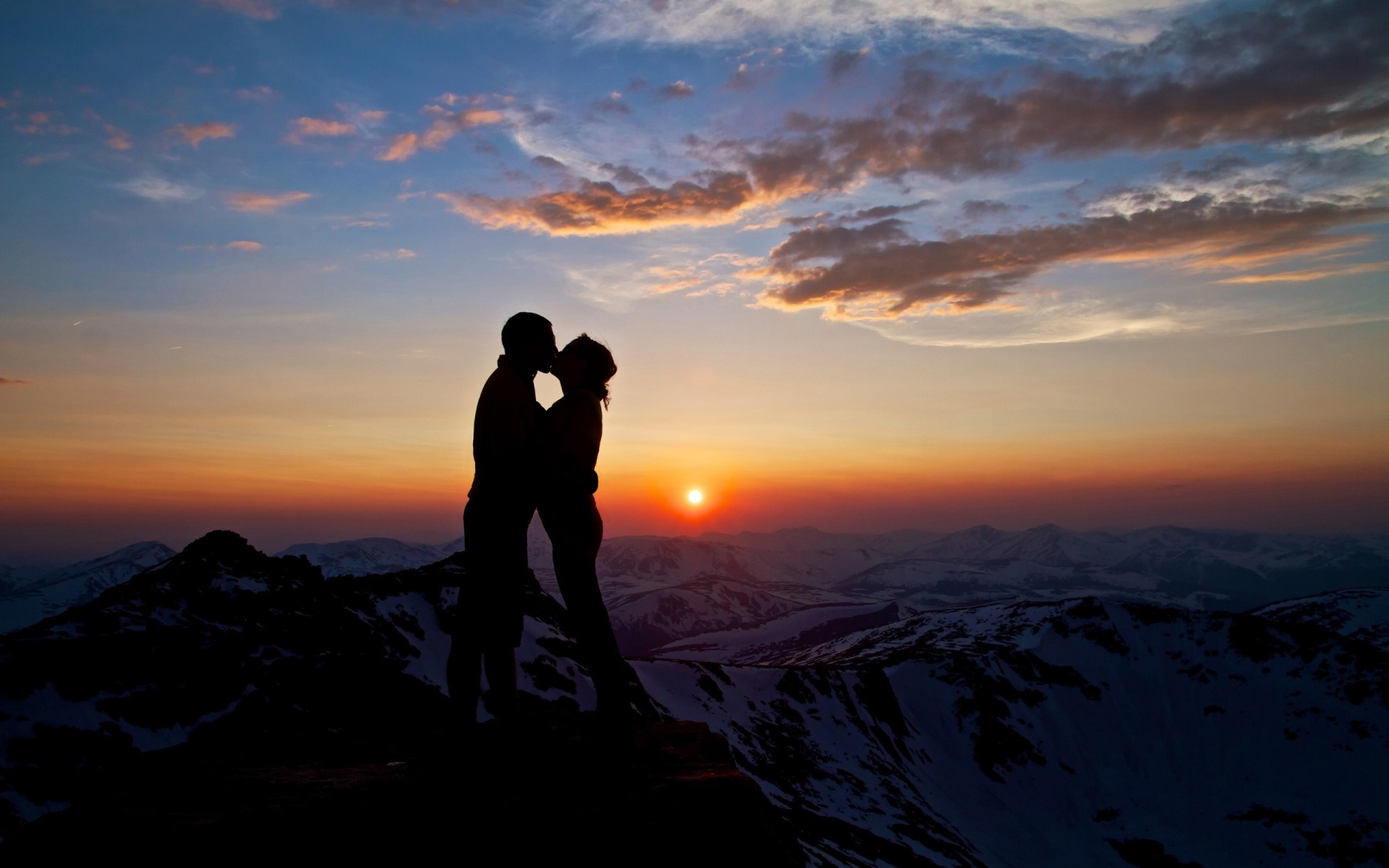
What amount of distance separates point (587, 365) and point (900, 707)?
145 metres

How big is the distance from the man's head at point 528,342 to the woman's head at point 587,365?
259mm

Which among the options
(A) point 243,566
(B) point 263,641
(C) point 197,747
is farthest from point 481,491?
(A) point 243,566

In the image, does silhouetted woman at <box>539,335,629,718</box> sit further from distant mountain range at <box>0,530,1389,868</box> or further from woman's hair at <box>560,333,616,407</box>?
distant mountain range at <box>0,530,1389,868</box>

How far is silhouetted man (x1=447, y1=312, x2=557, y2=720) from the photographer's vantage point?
839cm

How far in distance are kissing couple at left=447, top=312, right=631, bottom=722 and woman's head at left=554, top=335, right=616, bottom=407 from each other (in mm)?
11

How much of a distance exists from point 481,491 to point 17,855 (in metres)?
4.66

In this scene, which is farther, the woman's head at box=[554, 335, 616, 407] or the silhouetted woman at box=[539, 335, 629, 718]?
the woman's head at box=[554, 335, 616, 407]

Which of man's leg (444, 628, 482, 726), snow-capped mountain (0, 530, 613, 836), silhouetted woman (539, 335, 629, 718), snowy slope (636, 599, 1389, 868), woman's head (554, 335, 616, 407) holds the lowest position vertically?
snowy slope (636, 599, 1389, 868)

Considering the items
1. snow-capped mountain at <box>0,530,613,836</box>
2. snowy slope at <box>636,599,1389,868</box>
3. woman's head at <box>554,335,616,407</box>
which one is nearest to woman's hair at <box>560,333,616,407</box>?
woman's head at <box>554,335,616,407</box>

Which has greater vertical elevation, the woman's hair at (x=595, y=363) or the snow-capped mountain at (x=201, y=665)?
the woman's hair at (x=595, y=363)

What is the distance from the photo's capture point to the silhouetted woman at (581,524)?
812 cm

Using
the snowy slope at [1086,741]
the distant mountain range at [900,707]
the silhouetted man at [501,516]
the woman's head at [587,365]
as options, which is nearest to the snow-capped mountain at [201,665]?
the distant mountain range at [900,707]

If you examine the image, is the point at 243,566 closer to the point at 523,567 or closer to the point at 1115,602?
the point at 523,567

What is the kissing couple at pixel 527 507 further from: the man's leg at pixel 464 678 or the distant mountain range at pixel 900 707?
the distant mountain range at pixel 900 707
